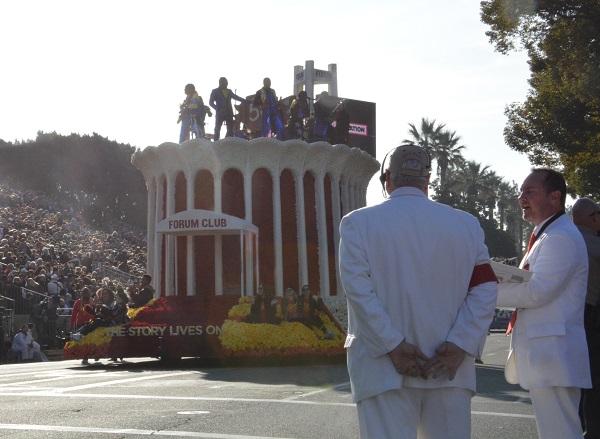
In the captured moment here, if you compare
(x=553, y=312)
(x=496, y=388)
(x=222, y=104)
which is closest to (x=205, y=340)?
(x=496, y=388)

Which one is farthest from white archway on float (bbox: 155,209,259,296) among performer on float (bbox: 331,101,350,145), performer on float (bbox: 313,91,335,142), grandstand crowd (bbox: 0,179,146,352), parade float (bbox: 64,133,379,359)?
performer on float (bbox: 331,101,350,145)

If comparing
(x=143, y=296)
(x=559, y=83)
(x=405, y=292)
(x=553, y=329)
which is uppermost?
(x=559, y=83)

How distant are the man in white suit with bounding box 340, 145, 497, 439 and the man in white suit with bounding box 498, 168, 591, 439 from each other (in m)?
0.96

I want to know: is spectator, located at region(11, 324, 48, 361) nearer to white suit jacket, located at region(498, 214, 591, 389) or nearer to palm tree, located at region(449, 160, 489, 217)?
white suit jacket, located at region(498, 214, 591, 389)

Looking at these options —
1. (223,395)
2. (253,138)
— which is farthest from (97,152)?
(223,395)

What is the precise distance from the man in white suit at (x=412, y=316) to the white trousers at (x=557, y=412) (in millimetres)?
1122

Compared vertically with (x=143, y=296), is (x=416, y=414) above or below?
below

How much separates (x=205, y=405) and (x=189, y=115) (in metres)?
18.3

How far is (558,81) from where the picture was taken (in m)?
24.5

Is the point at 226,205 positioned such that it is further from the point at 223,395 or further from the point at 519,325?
the point at 519,325

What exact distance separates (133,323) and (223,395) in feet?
27.8

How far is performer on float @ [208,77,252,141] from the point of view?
27.6 m

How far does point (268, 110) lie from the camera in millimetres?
28281

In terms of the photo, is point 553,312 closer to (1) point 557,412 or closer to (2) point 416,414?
(1) point 557,412
